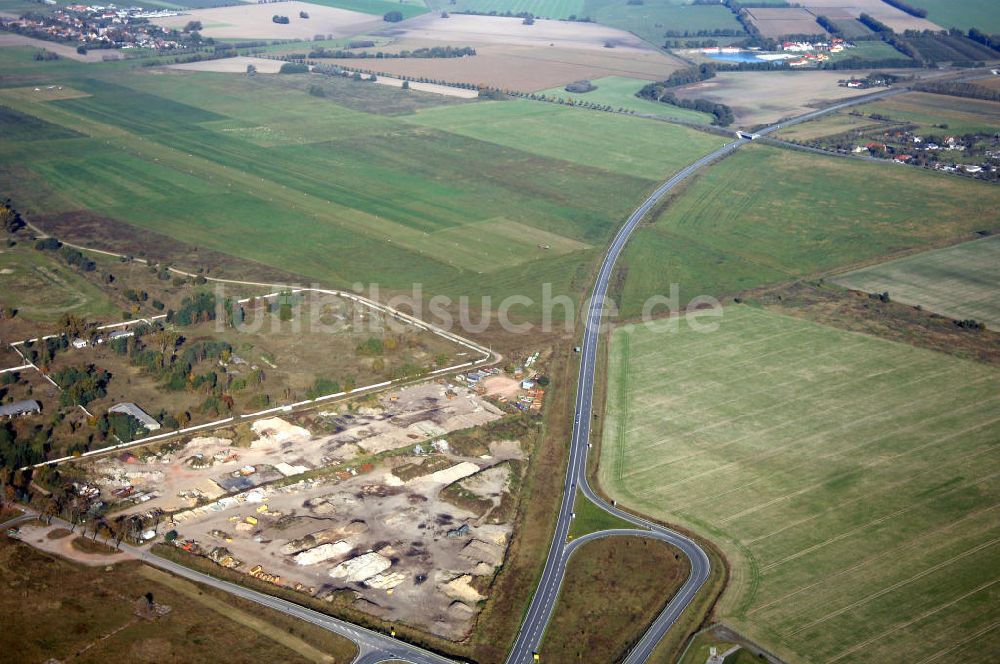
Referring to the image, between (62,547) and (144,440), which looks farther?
Result: (144,440)

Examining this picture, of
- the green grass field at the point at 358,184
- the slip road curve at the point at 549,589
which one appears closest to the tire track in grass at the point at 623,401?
the slip road curve at the point at 549,589

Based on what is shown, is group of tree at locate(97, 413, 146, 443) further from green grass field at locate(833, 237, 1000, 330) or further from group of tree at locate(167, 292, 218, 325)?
green grass field at locate(833, 237, 1000, 330)

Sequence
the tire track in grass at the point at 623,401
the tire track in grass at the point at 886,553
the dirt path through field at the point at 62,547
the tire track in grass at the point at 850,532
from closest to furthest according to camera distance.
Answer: the tire track in grass at the point at 886,553, the dirt path through field at the point at 62,547, the tire track in grass at the point at 850,532, the tire track in grass at the point at 623,401

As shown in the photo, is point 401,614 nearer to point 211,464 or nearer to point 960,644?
point 211,464

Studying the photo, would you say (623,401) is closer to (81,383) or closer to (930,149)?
(81,383)

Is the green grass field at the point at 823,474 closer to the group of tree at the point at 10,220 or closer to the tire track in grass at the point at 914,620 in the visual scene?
the tire track in grass at the point at 914,620

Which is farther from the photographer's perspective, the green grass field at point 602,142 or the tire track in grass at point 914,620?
the green grass field at point 602,142

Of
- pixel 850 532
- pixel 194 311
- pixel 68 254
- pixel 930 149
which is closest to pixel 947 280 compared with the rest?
pixel 850 532
